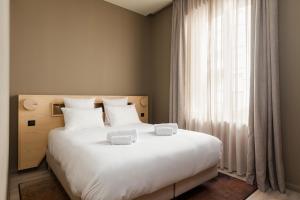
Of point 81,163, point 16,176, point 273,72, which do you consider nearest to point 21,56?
point 16,176

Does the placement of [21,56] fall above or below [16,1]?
below

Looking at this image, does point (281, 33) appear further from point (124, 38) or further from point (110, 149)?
point (124, 38)

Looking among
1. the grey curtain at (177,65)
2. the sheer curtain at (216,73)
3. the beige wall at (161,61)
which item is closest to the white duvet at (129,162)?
the sheer curtain at (216,73)

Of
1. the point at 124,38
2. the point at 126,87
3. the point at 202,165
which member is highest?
the point at 124,38

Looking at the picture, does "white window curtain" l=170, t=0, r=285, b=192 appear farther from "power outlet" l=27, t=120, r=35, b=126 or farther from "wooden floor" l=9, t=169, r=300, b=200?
"power outlet" l=27, t=120, r=35, b=126

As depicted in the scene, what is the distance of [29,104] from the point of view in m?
2.44

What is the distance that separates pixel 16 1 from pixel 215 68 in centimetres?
296

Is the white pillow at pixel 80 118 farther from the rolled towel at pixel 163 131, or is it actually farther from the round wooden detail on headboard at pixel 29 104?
the rolled towel at pixel 163 131

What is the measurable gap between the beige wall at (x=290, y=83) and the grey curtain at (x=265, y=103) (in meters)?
0.11

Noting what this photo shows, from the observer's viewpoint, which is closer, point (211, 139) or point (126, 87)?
point (211, 139)

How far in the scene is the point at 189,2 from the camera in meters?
3.01

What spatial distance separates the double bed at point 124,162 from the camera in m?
1.24

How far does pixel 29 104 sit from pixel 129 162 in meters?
1.89

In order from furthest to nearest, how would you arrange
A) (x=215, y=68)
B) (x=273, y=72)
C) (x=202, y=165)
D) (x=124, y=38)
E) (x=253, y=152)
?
1. (x=124, y=38)
2. (x=215, y=68)
3. (x=253, y=152)
4. (x=273, y=72)
5. (x=202, y=165)
